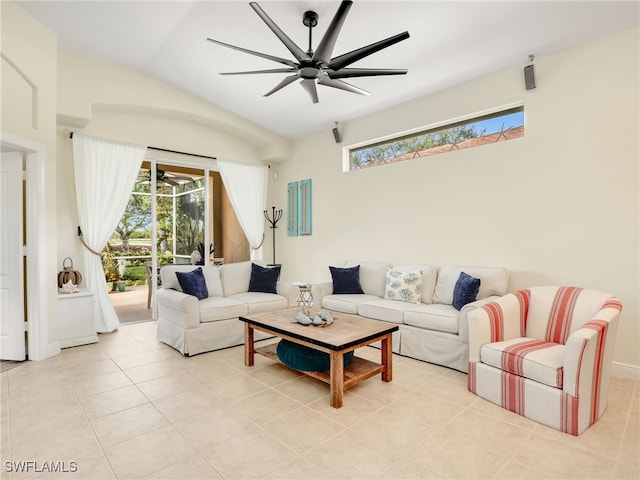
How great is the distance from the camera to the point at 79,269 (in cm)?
475

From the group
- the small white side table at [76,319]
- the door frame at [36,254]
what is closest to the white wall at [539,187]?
the small white side table at [76,319]

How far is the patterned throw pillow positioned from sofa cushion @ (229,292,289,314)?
1367 mm

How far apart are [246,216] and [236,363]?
3.52 metres

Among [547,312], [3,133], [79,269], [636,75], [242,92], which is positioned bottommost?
[547,312]

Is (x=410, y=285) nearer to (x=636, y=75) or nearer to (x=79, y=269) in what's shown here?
(x=636, y=75)

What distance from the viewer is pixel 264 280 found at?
15.8 ft

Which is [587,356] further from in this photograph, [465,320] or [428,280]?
[428,280]

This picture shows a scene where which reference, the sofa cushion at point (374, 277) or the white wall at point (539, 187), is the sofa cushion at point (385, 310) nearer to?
the sofa cushion at point (374, 277)

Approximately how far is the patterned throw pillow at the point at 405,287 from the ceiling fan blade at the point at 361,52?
2.48m

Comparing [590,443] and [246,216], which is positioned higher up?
[246,216]

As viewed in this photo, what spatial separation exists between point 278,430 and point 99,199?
4127mm

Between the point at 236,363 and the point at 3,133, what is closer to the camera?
the point at 3,133

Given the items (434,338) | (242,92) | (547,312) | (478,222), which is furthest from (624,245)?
(242,92)

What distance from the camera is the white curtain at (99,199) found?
4656 mm
